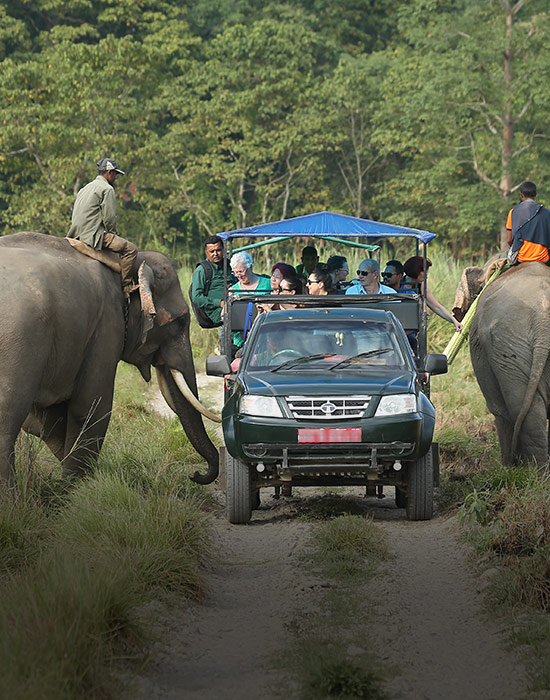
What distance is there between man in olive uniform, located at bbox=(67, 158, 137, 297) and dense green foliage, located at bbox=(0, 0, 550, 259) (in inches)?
806

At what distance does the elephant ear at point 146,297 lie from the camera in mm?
10586

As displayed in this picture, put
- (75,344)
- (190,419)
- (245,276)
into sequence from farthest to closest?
(245,276) < (190,419) < (75,344)

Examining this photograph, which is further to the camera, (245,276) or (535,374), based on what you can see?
(245,276)

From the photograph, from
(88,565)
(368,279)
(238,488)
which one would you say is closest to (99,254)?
(238,488)

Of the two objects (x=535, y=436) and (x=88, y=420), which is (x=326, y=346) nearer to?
(x=535, y=436)

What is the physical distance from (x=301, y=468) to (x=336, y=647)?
2902mm

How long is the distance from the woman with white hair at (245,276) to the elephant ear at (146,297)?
2.20 meters

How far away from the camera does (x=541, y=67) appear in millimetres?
30016

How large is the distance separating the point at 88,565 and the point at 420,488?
3.43 metres

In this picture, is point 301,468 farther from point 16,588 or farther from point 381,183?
point 381,183

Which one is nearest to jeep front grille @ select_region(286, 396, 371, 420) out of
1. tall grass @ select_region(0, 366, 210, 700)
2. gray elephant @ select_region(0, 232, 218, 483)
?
tall grass @ select_region(0, 366, 210, 700)

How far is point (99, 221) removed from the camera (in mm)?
10273

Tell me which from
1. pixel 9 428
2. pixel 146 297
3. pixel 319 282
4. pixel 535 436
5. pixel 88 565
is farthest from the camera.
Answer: pixel 319 282

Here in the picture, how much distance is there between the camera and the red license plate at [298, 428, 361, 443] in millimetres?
8562
